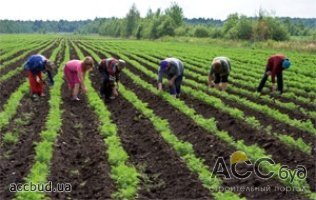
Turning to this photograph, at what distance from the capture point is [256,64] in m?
28.4

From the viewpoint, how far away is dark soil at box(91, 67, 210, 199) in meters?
7.40

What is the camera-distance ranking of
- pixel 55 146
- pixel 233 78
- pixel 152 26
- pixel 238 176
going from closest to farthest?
pixel 238 176 → pixel 55 146 → pixel 233 78 → pixel 152 26

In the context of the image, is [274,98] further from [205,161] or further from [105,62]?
[205,161]

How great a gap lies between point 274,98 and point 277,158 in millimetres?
7002

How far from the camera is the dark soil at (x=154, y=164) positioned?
740 centimetres

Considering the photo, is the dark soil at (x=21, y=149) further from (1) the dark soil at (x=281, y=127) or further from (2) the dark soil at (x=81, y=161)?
(1) the dark soil at (x=281, y=127)

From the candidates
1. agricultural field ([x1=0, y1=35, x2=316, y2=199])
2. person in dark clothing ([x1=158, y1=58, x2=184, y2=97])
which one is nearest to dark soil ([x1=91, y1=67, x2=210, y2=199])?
agricultural field ([x1=0, y1=35, x2=316, y2=199])

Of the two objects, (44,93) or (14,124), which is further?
(44,93)

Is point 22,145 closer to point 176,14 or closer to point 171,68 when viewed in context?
point 171,68

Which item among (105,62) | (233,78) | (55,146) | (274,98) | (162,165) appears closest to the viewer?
(162,165)

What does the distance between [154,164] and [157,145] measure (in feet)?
3.72

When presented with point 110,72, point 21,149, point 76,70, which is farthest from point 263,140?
point 76,70

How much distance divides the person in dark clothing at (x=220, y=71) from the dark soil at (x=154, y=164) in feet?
10.4

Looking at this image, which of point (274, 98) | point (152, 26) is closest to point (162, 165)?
point (274, 98)
